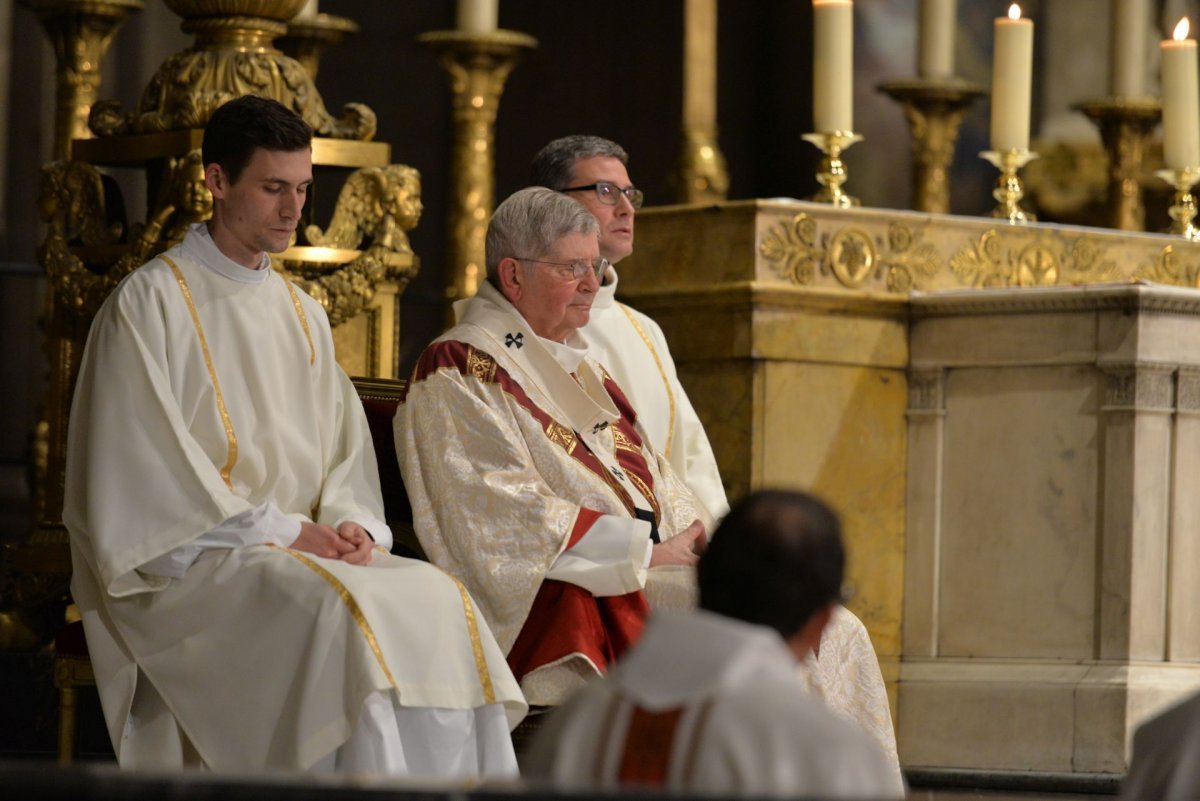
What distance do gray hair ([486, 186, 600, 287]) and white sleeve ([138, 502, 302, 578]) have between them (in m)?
0.90

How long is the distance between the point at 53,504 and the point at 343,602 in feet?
5.57

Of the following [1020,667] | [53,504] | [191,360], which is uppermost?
[191,360]

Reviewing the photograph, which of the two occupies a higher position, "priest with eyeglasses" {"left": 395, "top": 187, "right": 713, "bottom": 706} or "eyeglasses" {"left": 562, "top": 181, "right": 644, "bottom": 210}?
"eyeglasses" {"left": 562, "top": 181, "right": 644, "bottom": 210}

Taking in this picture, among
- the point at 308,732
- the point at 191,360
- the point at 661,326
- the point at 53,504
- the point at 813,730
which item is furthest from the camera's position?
the point at 661,326

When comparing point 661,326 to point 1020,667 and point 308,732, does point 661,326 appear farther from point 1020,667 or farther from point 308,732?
point 308,732

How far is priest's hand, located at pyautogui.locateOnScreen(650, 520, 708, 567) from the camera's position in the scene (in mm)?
5039

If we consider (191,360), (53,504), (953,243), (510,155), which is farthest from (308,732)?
(510,155)

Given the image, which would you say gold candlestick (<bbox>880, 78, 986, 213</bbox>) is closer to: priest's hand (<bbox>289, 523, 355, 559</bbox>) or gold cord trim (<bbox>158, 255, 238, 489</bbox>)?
gold cord trim (<bbox>158, 255, 238, 489</bbox>)

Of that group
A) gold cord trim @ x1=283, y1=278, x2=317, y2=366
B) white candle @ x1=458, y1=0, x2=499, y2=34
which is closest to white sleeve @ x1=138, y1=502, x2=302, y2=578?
gold cord trim @ x1=283, y1=278, x2=317, y2=366

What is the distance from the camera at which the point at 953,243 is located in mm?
7016

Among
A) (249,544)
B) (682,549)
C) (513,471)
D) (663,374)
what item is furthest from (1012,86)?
(249,544)

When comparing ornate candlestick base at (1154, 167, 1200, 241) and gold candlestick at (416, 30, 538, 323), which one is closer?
ornate candlestick base at (1154, 167, 1200, 241)

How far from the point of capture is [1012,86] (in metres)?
7.36

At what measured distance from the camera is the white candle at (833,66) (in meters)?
7.10
